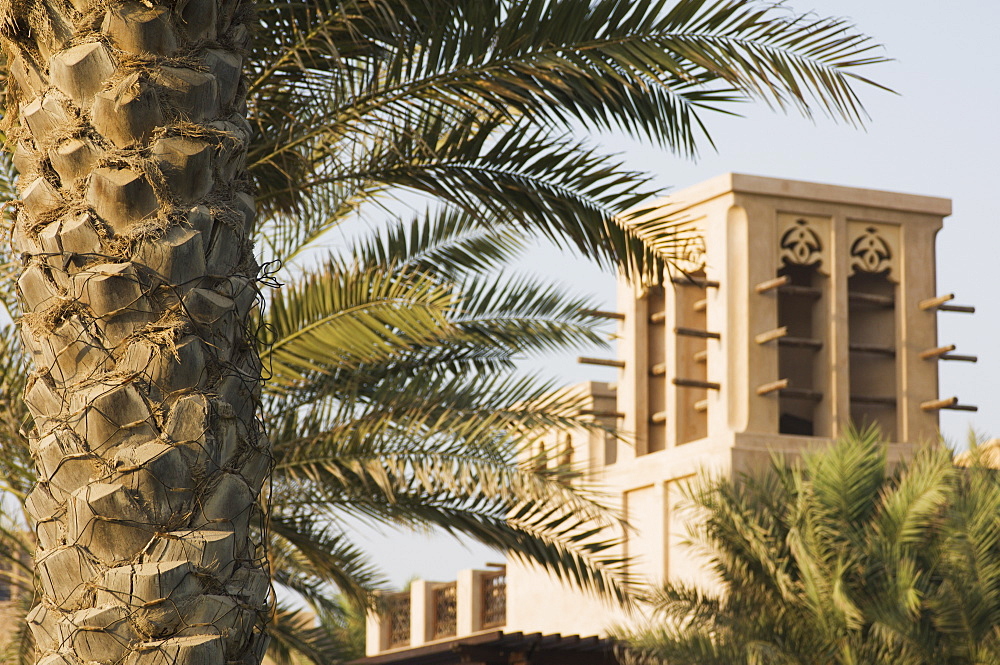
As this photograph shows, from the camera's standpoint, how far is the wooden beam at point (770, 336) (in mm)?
24217

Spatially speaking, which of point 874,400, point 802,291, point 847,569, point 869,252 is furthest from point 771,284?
point 847,569

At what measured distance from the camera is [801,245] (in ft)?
83.4

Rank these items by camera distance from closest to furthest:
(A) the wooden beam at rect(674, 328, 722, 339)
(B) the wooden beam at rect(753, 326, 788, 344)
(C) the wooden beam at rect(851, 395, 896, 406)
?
(B) the wooden beam at rect(753, 326, 788, 344), (A) the wooden beam at rect(674, 328, 722, 339), (C) the wooden beam at rect(851, 395, 896, 406)

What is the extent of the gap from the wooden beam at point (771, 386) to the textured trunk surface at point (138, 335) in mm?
21182

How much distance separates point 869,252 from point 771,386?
3.34 m

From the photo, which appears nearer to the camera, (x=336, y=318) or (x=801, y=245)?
(x=336, y=318)

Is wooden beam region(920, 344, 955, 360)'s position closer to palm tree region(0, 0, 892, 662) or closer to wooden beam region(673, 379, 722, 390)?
wooden beam region(673, 379, 722, 390)

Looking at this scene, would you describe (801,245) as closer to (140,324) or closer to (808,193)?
(808,193)

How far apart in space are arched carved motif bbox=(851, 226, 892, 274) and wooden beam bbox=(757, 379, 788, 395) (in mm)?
2758

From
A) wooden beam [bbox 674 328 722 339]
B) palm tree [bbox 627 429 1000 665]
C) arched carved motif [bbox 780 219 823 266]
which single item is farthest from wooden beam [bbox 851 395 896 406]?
palm tree [bbox 627 429 1000 665]

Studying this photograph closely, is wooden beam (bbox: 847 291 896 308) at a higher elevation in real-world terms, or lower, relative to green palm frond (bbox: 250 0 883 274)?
higher

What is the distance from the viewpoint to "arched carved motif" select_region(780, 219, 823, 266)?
2530 cm

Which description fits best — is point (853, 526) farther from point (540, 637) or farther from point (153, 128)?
point (153, 128)

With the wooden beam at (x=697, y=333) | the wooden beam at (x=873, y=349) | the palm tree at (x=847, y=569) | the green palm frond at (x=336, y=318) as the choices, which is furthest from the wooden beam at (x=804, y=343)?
the green palm frond at (x=336, y=318)
